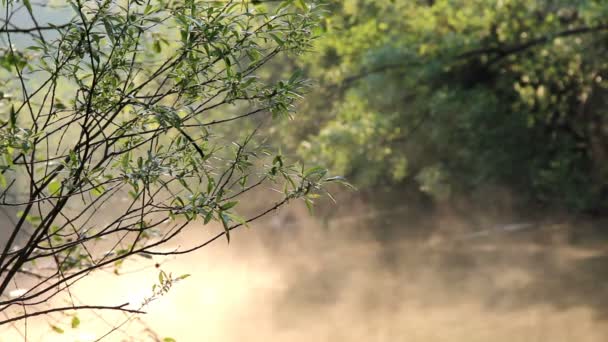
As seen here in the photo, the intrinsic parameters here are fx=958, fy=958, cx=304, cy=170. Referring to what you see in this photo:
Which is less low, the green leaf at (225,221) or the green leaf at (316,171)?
the green leaf at (316,171)

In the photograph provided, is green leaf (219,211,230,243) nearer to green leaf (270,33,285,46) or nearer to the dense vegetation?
green leaf (270,33,285,46)

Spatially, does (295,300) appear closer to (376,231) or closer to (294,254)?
(294,254)

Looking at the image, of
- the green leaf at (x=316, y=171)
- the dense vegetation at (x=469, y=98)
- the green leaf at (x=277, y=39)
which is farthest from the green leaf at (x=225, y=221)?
the dense vegetation at (x=469, y=98)

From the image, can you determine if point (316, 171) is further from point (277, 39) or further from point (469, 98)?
point (469, 98)

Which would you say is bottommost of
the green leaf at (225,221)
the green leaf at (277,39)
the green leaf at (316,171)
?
the green leaf at (225,221)

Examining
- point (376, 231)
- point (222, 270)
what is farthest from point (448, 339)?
point (376, 231)

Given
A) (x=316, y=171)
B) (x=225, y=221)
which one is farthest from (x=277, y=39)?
(x=225, y=221)

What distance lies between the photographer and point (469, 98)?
41.1ft

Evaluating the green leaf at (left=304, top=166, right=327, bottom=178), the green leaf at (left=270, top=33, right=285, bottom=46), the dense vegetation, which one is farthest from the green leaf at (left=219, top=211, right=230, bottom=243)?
the dense vegetation

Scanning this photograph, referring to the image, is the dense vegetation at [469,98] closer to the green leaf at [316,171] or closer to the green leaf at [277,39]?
the green leaf at [277,39]

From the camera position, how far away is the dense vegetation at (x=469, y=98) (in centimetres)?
1187

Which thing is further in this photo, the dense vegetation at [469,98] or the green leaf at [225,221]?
the dense vegetation at [469,98]

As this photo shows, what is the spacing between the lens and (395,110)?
1271 centimetres

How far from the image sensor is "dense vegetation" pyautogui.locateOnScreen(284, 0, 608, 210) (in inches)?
467
